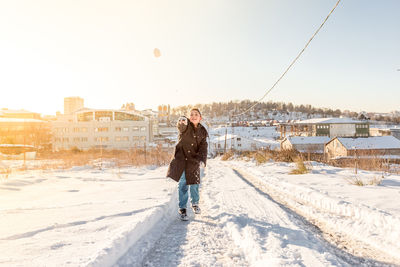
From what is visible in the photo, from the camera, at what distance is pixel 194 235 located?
300 centimetres

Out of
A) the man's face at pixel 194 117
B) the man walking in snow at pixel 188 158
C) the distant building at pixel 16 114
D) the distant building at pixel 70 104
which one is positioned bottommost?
the man walking in snow at pixel 188 158

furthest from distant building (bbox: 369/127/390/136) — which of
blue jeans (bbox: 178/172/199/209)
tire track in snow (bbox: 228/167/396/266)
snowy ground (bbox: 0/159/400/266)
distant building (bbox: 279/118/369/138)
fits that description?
blue jeans (bbox: 178/172/199/209)

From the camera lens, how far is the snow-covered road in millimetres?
2236

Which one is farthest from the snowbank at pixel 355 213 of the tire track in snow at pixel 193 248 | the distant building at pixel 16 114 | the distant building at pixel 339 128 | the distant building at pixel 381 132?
the distant building at pixel 16 114

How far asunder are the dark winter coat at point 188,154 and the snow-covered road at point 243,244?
28.0 inches

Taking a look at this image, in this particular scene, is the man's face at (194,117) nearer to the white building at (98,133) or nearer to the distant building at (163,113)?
the white building at (98,133)

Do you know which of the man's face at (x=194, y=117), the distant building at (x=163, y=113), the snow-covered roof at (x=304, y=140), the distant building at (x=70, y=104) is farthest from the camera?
the distant building at (x=70, y=104)

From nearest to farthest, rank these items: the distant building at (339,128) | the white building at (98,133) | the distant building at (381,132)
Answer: the white building at (98,133) < the distant building at (339,128) < the distant building at (381,132)

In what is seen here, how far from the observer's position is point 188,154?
411 cm

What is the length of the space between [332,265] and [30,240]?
2.92 meters

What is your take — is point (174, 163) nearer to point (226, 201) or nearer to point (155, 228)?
point (155, 228)

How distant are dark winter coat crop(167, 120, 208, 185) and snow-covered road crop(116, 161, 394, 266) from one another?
2.34ft

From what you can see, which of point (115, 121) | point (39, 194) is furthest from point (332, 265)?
point (115, 121)

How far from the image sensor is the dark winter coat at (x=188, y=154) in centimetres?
402
